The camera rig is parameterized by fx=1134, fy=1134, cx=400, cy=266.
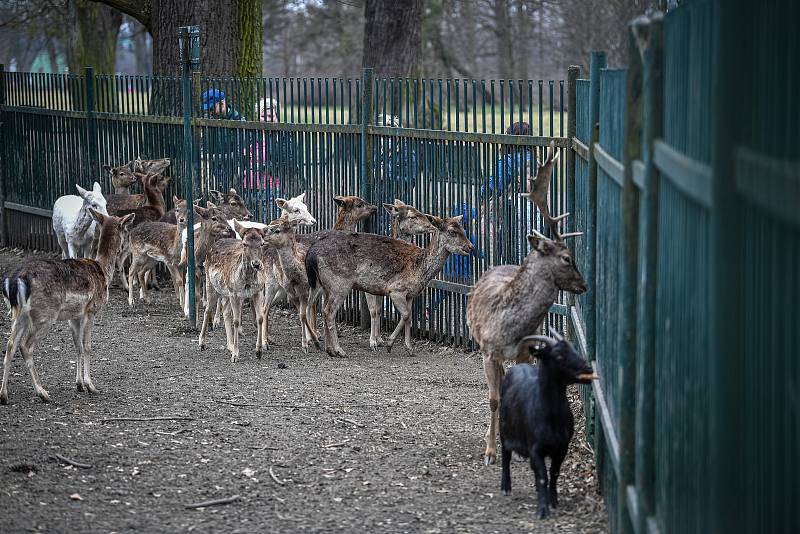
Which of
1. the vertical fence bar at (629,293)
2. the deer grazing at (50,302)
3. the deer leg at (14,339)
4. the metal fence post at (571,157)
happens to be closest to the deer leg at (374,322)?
the metal fence post at (571,157)

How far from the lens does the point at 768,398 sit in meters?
2.62

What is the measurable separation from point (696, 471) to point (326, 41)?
5102 centimetres

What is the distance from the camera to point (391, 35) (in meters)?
21.4

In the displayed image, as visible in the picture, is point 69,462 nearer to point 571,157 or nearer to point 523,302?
point 523,302

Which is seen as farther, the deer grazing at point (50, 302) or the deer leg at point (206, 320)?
the deer leg at point (206, 320)

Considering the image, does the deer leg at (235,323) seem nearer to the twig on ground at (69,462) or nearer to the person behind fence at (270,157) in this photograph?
the person behind fence at (270,157)

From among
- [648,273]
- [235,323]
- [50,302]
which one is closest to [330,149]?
[235,323]

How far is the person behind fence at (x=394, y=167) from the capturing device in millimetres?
11977

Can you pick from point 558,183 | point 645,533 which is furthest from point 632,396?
point 558,183

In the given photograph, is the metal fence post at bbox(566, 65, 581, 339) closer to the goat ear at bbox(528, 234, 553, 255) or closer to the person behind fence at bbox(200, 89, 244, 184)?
the goat ear at bbox(528, 234, 553, 255)

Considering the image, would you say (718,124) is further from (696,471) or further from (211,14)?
(211,14)

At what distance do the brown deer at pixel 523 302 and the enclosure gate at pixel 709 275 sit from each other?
1.88m

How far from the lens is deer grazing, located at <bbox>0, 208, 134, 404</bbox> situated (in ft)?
29.1

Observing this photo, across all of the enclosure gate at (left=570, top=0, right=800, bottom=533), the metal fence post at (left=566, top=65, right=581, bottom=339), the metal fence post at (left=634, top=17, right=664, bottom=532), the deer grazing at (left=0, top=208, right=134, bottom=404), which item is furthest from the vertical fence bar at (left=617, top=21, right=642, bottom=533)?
the deer grazing at (left=0, top=208, right=134, bottom=404)
